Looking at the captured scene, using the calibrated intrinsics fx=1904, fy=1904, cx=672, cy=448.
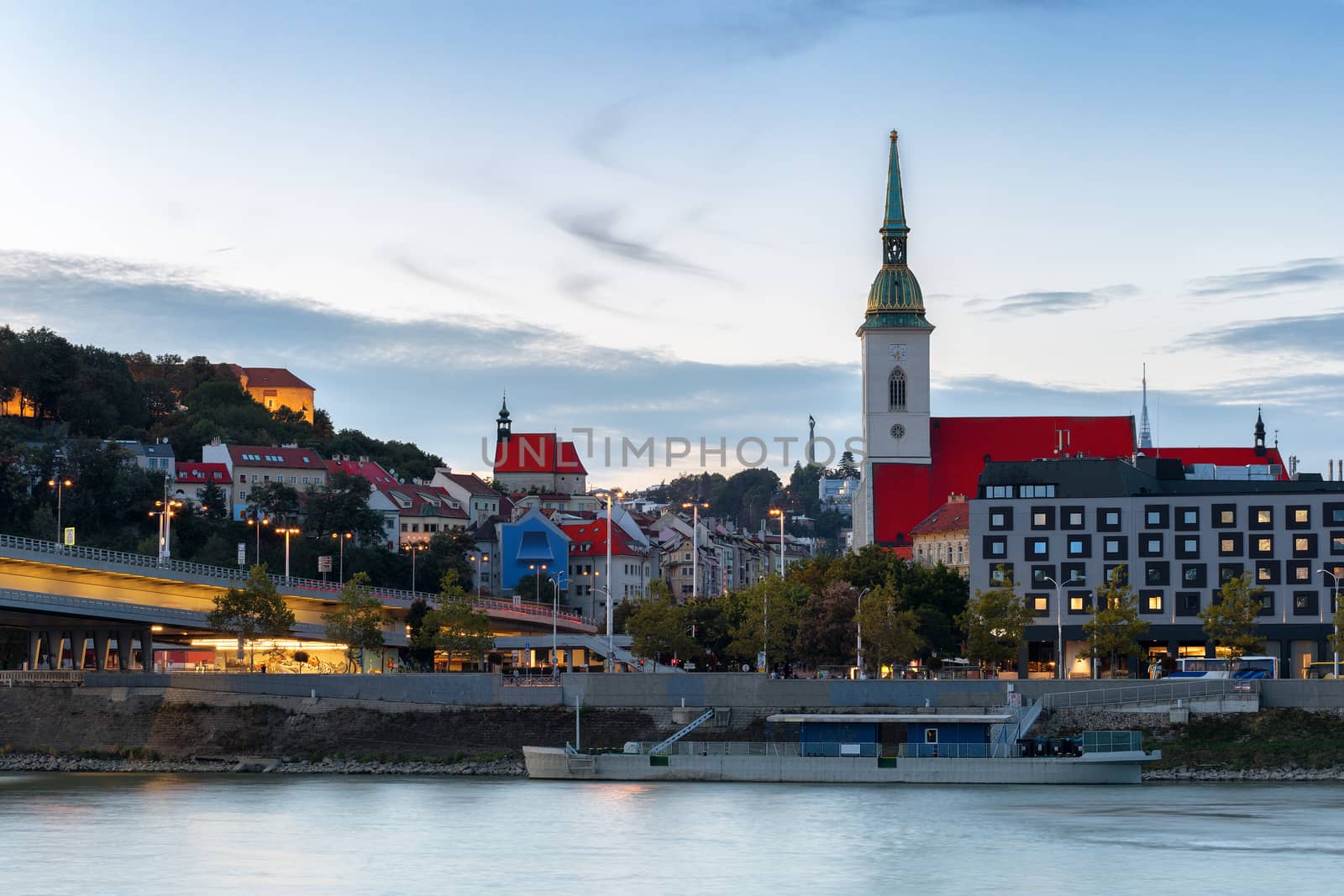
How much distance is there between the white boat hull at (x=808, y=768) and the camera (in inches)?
3098

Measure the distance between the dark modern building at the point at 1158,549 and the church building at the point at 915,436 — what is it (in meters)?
28.3

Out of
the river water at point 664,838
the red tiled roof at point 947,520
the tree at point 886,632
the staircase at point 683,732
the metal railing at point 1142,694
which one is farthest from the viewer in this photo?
the red tiled roof at point 947,520

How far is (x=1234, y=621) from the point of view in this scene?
340 ft

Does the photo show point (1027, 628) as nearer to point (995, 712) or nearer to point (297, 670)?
point (995, 712)

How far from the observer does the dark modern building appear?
11350 cm

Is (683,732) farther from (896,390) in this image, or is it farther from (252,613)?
(896,390)

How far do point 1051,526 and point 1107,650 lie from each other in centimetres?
1638

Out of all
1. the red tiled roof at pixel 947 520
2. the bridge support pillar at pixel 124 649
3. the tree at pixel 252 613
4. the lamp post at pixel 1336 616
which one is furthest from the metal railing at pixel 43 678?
the red tiled roof at pixel 947 520

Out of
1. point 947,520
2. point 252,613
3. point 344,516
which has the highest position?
point 344,516

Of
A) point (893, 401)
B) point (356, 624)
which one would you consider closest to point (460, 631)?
point (356, 624)

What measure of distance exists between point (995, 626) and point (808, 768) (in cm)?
2812

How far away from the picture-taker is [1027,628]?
116 metres

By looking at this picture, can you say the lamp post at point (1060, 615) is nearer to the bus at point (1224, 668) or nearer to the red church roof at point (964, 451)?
the bus at point (1224, 668)

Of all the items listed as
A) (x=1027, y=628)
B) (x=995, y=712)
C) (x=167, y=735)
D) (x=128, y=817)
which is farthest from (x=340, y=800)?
(x=1027, y=628)
